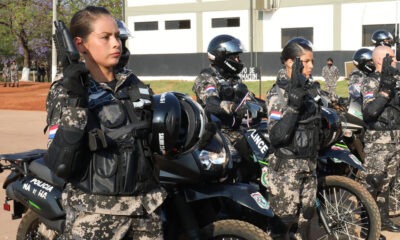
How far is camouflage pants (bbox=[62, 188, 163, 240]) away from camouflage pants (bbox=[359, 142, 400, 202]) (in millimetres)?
3468

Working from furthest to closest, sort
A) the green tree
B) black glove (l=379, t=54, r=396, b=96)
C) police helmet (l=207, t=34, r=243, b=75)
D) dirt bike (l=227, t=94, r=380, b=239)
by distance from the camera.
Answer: the green tree → police helmet (l=207, t=34, r=243, b=75) → black glove (l=379, t=54, r=396, b=96) → dirt bike (l=227, t=94, r=380, b=239)

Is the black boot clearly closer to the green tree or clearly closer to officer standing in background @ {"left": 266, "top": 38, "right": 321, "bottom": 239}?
officer standing in background @ {"left": 266, "top": 38, "right": 321, "bottom": 239}

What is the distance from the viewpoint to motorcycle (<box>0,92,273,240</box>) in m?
3.38

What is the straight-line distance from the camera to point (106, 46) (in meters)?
2.68

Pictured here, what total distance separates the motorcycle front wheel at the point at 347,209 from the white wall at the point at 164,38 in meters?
31.7

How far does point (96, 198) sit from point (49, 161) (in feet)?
0.91

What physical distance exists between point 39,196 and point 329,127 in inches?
89.7

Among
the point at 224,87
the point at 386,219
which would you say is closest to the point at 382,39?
the point at 386,219

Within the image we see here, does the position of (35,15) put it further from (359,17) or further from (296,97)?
(296,97)

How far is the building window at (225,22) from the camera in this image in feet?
114

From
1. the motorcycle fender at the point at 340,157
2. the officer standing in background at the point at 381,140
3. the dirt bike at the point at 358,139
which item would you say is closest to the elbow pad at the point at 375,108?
the officer standing in background at the point at 381,140

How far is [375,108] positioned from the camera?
5.42 metres

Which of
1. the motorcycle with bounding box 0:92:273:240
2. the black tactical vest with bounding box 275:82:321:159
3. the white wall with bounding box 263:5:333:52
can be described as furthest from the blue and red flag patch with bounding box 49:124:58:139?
the white wall with bounding box 263:5:333:52

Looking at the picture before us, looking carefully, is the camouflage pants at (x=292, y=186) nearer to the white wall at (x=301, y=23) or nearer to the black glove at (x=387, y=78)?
the black glove at (x=387, y=78)
